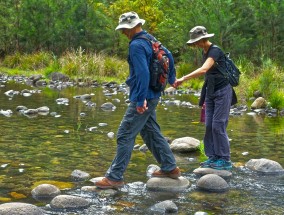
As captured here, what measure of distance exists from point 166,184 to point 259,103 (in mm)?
9790

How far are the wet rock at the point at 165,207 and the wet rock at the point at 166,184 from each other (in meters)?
0.83

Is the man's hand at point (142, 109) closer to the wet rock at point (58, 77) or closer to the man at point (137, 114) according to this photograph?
the man at point (137, 114)

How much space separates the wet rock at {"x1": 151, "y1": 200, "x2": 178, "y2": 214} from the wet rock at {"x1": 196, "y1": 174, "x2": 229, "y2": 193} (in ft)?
3.08

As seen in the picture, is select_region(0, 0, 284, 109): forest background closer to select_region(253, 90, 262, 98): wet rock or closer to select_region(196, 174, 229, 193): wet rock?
select_region(253, 90, 262, 98): wet rock

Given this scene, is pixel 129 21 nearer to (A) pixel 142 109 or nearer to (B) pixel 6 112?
(A) pixel 142 109

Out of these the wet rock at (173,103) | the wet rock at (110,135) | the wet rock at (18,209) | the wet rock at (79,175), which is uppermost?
the wet rock at (18,209)

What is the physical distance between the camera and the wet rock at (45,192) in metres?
6.00

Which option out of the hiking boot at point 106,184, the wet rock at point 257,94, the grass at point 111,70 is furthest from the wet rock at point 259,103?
the hiking boot at point 106,184

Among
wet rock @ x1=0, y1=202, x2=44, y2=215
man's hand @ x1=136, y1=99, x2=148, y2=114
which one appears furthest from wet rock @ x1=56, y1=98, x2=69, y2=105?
wet rock @ x1=0, y1=202, x2=44, y2=215

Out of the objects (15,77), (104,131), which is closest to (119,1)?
(15,77)

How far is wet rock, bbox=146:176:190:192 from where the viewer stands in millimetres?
6465

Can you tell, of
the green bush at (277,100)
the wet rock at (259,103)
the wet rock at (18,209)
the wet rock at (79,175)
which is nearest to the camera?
the wet rock at (18,209)

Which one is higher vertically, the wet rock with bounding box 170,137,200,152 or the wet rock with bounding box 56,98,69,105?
the wet rock with bounding box 170,137,200,152

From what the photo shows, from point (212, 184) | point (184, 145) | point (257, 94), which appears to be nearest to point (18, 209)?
point (212, 184)
